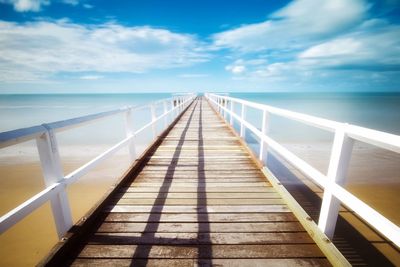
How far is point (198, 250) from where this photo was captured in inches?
73.8

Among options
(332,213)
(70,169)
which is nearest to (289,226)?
(332,213)

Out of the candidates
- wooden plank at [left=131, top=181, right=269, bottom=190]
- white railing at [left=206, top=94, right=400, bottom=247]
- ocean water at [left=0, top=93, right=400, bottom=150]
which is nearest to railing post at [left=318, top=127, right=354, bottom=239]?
white railing at [left=206, top=94, right=400, bottom=247]

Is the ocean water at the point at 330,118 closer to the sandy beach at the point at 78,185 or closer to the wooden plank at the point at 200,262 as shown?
the sandy beach at the point at 78,185

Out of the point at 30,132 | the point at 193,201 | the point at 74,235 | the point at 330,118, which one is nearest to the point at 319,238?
the point at 193,201

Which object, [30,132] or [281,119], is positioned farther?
[281,119]

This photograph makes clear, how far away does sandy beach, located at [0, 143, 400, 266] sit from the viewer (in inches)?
185

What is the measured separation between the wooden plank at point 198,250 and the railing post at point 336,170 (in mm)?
290

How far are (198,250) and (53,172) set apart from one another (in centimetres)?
147

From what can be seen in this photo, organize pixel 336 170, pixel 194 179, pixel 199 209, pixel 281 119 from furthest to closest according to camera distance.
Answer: pixel 281 119
pixel 194 179
pixel 199 209
pixel 336 170

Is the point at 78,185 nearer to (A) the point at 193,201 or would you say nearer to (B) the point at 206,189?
(B) the point at 206,189

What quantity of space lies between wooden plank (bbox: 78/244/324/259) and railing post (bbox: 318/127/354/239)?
290 millimetres

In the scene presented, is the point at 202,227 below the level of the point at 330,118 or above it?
above

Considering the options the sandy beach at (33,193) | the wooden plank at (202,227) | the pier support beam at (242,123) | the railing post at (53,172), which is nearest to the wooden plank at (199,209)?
the wooden plank at (202,227)

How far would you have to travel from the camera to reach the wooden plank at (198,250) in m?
1.82
